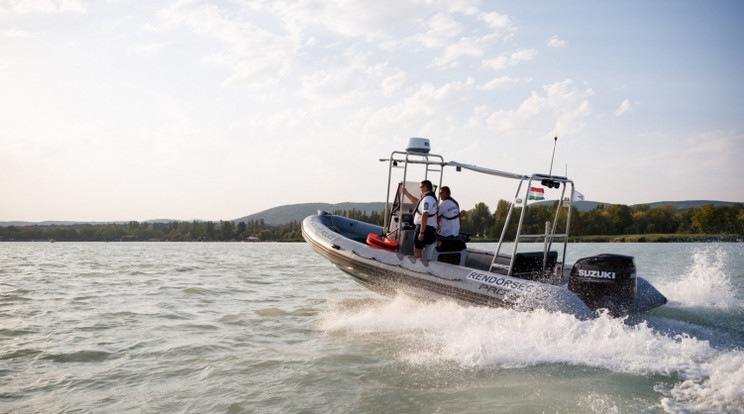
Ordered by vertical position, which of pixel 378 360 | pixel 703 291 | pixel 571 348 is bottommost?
pixel 378 360

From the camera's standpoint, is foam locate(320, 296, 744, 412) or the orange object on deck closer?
foam locate(320, 296, 744, 412)

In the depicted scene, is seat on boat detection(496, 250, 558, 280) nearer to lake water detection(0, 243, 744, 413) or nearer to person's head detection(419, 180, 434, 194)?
lake water detection(0, 243, 744, 413)

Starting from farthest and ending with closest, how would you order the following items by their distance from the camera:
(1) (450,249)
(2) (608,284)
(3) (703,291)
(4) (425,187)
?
(3) (703,291)
(1) (450,249)
(4) (425,187)
(2) (608,284)

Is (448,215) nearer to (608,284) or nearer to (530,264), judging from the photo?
(530,264)

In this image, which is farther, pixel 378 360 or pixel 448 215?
pixel 448 215

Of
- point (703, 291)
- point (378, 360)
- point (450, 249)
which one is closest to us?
point (378, 360)

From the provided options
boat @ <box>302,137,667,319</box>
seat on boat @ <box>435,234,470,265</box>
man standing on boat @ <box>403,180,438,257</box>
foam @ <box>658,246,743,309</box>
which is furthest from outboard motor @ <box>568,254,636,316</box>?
foam @ <box>658,246,743,309</box>

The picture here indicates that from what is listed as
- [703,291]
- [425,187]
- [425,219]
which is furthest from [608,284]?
[703,291]

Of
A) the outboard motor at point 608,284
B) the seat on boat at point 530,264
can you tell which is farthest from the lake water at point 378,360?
the seat on boat at point 530,264

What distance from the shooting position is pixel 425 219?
7168mm

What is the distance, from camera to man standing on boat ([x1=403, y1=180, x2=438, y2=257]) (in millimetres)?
7180

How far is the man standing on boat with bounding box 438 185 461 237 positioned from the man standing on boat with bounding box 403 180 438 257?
138 mm

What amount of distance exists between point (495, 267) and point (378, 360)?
8.14 ft

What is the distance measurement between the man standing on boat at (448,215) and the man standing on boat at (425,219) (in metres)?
0.14
